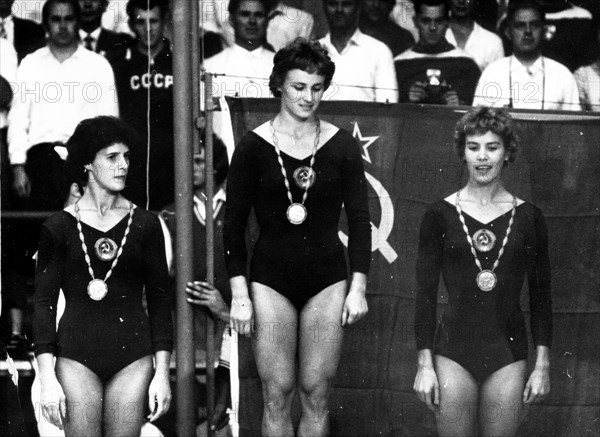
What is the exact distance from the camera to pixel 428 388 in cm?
468

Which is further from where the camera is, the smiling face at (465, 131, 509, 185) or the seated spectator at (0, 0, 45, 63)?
the seated spectator at (0, 0, 45, 63)

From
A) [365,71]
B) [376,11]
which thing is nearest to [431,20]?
[376,11]

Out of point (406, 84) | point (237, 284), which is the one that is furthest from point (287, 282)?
point (406, 84)

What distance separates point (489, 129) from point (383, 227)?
0.66m

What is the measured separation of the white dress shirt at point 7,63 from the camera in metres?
4.78

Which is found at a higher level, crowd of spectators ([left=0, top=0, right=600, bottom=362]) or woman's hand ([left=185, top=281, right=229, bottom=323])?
crowd of spectators ([left=0, top=0, right=600, bottom=362])

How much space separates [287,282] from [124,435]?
1028 mm

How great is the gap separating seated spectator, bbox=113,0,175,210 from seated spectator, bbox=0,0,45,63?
395 mm

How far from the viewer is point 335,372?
462 cm

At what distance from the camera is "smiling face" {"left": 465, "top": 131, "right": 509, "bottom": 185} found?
15.4ft

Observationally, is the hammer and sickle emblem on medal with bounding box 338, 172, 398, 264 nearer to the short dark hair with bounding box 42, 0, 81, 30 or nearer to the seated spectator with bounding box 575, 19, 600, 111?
the seated spectator with bounding box 575, 19, 600, 111

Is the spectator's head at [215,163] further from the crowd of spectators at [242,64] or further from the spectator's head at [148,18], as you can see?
the spectator's head at [148,18]

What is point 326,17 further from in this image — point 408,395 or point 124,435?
point 124,435

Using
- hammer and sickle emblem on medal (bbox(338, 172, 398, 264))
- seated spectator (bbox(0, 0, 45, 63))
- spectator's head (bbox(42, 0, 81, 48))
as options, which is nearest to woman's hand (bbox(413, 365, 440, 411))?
hammer and sickle emblem on medal (bbox(338, 172, 398, 264))
